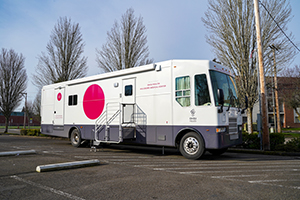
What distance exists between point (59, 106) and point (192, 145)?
838 centimetres

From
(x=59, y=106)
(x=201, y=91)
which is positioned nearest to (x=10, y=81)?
(x=59, y=106)

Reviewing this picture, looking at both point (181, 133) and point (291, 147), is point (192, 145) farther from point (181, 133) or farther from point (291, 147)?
point (291, 147)

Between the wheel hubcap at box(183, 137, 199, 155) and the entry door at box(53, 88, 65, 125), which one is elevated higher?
the entry door at box(53, 88, 65, 125)

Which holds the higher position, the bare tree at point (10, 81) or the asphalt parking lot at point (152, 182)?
the bare tree at point (10, 81)

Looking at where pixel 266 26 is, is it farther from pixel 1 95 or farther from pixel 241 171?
pixel 1 95

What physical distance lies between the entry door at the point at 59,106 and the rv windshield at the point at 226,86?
8.68m

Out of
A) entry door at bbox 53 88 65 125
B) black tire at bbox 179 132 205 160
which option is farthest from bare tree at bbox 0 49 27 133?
black tire at bbox 179 132 205 160

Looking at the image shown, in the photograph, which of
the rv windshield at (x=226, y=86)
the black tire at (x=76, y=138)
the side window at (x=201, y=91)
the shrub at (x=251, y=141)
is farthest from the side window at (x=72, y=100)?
the shrub at (x=251, y=141)

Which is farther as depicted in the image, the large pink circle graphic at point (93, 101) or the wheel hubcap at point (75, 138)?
the wheel hubcap at point (75, 138)

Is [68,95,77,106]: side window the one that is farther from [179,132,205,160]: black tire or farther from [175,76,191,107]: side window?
[179,132,205,160]: black tire

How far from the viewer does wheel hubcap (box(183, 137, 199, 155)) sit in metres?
8.03

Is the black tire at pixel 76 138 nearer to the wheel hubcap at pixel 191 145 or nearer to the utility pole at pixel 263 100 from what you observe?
the wheel hubcap at pixel 191 145

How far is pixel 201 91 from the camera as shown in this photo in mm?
8016

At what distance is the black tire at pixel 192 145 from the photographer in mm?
7882
